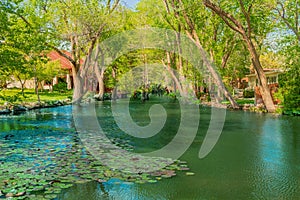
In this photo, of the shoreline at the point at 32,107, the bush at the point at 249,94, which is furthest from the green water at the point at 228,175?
the bush at the point at 249,94

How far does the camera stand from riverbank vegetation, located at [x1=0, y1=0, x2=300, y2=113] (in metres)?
15.9

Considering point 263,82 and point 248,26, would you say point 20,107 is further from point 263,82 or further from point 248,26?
point 263,82

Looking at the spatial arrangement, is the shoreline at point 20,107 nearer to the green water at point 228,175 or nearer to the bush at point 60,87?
the green water at point 228,175

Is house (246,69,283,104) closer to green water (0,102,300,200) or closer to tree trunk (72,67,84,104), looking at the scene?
green water (0,102,300,200)

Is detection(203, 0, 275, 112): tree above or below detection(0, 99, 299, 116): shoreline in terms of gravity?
above

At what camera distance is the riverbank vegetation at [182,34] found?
1585cm

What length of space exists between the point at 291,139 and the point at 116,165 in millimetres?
6157

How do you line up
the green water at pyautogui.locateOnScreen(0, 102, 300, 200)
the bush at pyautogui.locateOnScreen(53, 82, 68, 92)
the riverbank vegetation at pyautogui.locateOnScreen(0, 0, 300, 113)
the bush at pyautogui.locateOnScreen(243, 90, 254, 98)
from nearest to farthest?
the green water at pyautogui.locateOnScreen(0, 102, 300, 200)
the riverbank vegetation at pyautogui.locateOnScreen(0, 0, 300, 113)
the bush at pyautogui.locateOnScreen(243, 90, 254, 98)
the bush at pyautogui.locateOnScreen(53, 82, 68, 92)

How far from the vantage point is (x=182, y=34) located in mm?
27750

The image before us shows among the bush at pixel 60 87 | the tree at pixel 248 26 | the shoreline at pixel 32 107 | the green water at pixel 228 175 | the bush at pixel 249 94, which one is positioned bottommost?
the green water at pixel 228 175

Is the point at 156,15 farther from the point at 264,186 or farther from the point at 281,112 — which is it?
the point at 264,186

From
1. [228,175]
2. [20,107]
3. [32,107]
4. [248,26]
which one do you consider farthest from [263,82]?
[32,107]

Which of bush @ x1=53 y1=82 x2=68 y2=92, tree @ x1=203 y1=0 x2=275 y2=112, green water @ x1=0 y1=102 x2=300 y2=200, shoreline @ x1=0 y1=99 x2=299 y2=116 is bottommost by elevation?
green water @ x1=0 y1=102 x2=300 y2=200

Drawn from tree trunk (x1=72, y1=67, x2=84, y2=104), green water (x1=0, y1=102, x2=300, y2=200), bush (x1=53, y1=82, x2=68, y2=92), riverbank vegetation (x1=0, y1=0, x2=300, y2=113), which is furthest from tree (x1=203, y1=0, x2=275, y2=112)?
bush (x1=53, y1=82, x2=68, y2=92)
